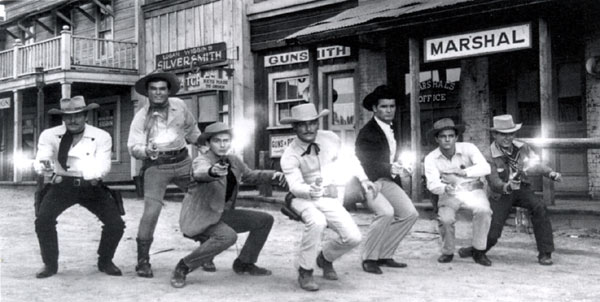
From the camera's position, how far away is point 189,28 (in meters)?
18.4

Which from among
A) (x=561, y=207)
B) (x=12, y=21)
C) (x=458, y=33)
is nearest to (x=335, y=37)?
(x=458, y=33)

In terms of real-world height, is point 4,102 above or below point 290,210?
above

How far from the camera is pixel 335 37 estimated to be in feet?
39.0

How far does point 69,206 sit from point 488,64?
8.62 metres

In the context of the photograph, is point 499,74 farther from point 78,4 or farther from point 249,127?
point 78,4

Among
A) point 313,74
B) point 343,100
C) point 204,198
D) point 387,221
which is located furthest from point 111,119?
point 387,221

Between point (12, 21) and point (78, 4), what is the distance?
11.7 feet

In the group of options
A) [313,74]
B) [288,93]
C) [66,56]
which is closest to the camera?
[313,74]

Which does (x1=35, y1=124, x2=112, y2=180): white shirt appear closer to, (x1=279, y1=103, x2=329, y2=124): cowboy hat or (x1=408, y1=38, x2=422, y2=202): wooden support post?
(x1=279, y1=103, x2=329, y2=124): cowboy hat

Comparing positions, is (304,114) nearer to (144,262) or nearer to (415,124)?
(144,262)

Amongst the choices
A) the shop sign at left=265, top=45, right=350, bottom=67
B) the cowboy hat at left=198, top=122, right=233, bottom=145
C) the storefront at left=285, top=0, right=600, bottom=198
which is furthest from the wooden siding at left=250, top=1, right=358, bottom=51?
the cowboy hat at left=198, top=122, right=233, bottom=145

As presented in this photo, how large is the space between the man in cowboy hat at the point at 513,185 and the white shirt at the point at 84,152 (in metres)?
3.90

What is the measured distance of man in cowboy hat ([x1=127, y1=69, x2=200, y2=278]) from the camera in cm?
646

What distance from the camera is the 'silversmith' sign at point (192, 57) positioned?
56.2 ft
